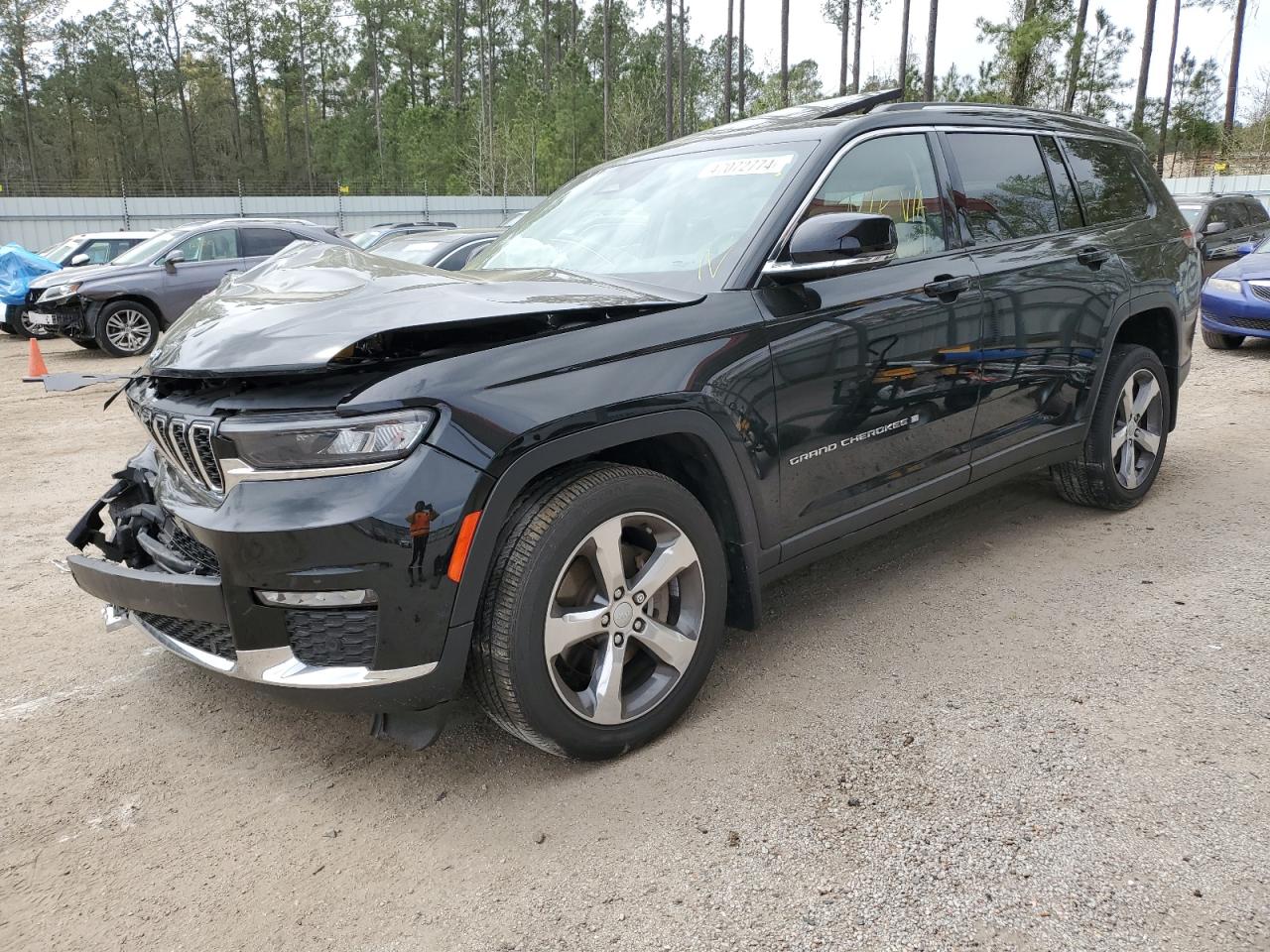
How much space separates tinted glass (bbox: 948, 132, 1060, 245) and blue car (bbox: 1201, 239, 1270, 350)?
714cm

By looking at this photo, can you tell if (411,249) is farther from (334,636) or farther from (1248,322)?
(334,636)

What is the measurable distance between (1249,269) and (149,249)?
1309 centimetres

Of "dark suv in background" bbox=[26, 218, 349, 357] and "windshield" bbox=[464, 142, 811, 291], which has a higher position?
"windshield" bbox=[464, 142, 811, 291]

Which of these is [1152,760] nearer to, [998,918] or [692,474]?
[998,918]

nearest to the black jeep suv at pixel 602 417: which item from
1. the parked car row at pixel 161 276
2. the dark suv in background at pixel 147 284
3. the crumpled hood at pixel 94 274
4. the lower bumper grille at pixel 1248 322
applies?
the lower bumper grille at pixel 1248 322

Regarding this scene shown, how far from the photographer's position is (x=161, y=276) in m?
12.1

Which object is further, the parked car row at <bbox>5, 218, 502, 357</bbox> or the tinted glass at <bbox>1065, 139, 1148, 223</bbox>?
the parked car row at <bbox>5, 218, 502, 357</bbox>

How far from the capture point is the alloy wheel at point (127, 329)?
1180cm

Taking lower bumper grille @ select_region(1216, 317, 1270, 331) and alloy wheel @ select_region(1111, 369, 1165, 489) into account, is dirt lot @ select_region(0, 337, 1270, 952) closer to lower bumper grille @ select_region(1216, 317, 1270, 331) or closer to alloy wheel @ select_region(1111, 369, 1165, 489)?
alloy wheel @ select_region(1111, 369, 1165, 489)

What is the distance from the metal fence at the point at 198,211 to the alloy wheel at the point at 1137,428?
82.6 feet

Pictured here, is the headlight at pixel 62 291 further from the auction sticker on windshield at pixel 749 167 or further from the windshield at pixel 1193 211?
the windshield at pixel 1193 211

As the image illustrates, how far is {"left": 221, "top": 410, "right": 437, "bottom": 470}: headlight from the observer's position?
2.22 meters

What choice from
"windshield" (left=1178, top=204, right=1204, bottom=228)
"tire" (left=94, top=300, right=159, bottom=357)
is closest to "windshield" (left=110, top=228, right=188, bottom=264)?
"tire" (left=94, top=300, right=159, bottom=357)

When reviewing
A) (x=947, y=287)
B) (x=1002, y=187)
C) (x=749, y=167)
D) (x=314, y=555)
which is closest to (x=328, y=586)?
(x=314, y=555)
